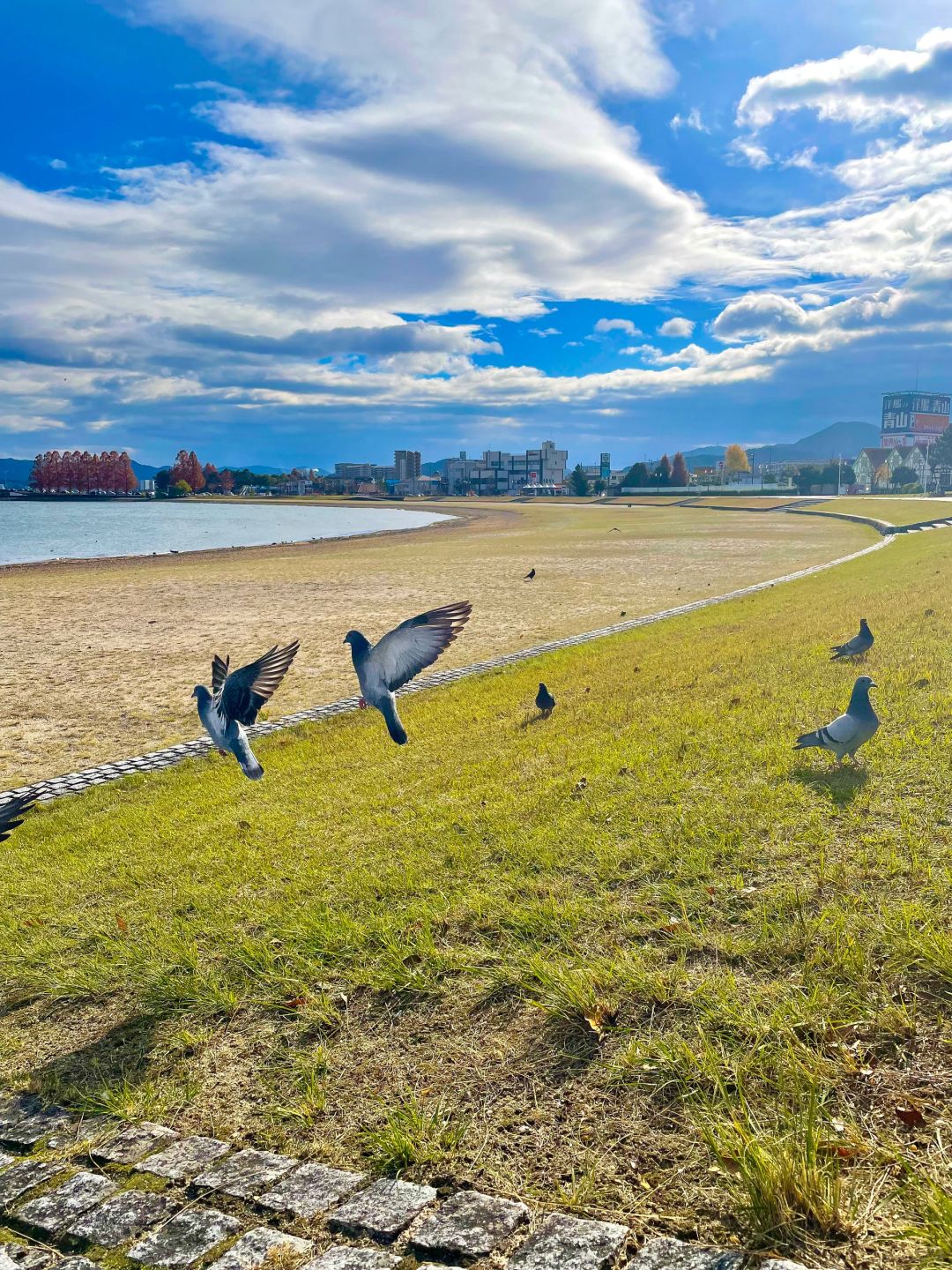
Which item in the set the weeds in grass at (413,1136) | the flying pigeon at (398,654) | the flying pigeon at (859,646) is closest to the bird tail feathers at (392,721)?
the flying pigeon at (398,654)

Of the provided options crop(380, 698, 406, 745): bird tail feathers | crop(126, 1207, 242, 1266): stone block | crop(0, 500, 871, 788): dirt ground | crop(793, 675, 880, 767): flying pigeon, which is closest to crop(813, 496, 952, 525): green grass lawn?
crop(0, 500, 871, 788): dirt ground

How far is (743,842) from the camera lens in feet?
22.2

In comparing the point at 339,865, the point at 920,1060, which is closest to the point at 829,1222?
the point at 920,1060

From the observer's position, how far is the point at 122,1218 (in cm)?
408

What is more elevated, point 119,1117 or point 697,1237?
point 697,1237

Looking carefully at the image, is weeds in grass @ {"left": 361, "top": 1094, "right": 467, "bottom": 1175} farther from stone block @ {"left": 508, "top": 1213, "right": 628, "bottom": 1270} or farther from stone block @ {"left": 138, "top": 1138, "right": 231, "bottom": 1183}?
stone block @ {"left": 138, "top": 1138, "right": 231, "bottom": 1183}

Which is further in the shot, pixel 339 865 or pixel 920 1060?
pixel 339 865

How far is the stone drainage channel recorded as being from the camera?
3551 millimetres

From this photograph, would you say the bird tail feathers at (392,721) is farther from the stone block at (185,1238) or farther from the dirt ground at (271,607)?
the dirt ground at (271,607)

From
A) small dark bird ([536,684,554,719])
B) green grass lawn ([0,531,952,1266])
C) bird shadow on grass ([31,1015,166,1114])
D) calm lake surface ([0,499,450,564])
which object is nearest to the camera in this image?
green grass lawn ([0,531,952,1266])

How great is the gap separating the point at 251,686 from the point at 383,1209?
2.51 m

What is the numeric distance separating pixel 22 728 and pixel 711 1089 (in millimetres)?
13430

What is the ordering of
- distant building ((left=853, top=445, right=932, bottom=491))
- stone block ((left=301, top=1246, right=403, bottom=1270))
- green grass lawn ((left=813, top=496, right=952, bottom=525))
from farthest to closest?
distant building ((left=853, top=445, right=932, bottom=491)), green grass lawn ((left=813, top=496, right=952, bottom=525)), stone block ((left=301, top=1246, right=403, bottom=1270))

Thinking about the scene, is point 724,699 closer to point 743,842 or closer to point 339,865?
point 743,842
